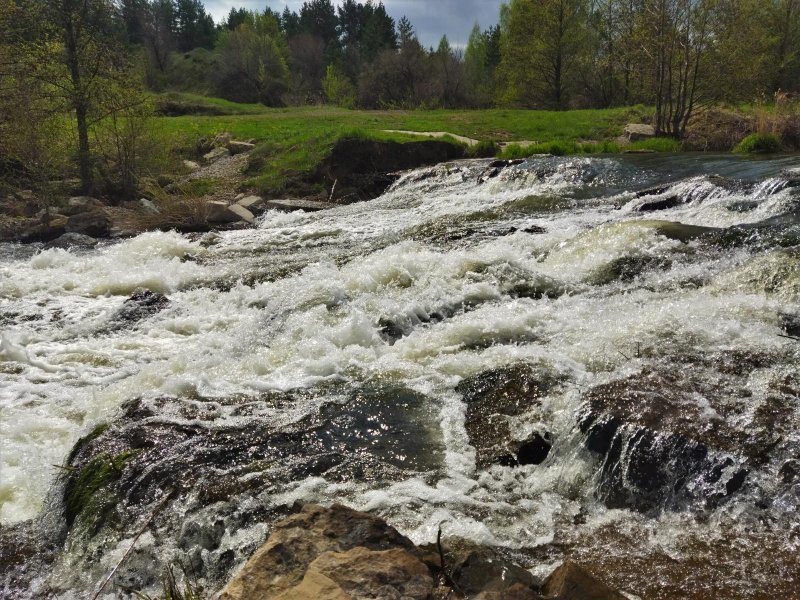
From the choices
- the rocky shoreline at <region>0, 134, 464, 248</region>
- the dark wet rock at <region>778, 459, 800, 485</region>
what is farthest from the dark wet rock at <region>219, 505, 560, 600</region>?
the rocky shoreline at <region>0, 134, 464, 248</region>

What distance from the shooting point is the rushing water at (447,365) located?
3541 mm

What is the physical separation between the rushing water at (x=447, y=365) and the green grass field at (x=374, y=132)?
751 cm

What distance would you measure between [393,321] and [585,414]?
3.21 meters

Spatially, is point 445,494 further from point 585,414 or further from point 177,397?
point 177,397

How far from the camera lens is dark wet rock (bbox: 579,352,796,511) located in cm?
370

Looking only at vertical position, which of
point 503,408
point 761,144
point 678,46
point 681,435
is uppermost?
point 678,46

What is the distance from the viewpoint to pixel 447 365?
5898mm

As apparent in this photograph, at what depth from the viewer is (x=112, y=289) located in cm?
992

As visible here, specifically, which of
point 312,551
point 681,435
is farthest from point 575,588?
point 681,435

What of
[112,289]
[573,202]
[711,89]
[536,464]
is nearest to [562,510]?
[536,464]

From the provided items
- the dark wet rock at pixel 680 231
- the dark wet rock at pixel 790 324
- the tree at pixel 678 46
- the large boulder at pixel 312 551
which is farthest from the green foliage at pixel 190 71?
the large boulder at pixel 312 551

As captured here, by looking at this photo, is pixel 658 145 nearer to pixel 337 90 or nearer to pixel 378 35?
pixel 337 90

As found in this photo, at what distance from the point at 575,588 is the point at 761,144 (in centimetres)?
1779

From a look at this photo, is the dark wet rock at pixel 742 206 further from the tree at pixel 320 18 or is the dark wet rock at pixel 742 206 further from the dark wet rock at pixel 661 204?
the tree at pixel 320 18
